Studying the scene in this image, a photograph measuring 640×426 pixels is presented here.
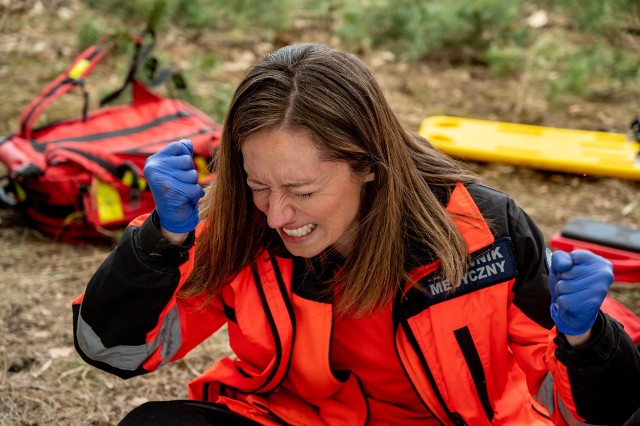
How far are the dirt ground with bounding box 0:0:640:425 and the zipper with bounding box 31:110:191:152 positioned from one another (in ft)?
1.36

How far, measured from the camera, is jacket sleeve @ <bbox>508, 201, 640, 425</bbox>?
1.53 m

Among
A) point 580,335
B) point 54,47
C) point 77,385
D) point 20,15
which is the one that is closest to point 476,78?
point 54,47

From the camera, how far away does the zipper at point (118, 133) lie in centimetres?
367

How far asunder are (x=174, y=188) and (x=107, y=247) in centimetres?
216

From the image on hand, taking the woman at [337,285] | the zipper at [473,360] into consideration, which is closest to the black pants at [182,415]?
the woman at [337,285]

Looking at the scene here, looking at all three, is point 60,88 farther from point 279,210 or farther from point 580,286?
point 580,286

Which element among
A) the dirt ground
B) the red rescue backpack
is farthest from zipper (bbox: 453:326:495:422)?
the red rescue backpack

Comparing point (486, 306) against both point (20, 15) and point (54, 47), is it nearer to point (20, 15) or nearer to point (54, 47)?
point (54, 47)

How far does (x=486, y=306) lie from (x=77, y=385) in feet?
5.05

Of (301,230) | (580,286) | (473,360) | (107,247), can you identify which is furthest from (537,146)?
(580,286)

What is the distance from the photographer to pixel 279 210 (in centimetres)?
170

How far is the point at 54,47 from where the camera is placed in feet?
19.1

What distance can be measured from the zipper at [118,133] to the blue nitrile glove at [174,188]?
2.20 metres

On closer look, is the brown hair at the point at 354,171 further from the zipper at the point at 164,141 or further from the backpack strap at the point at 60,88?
the backpack strap at the point at 60,88
